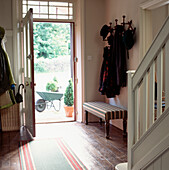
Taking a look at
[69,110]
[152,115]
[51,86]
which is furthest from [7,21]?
[152,115]

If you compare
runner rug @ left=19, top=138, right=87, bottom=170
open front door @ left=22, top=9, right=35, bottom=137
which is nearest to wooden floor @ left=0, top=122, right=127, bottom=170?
runner rug @ left=19, top=138, right=87, bottom=170

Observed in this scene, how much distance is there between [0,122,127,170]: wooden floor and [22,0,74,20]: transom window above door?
91.4 inches

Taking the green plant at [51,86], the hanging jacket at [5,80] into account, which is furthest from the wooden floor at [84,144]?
the green plant at [51,86]

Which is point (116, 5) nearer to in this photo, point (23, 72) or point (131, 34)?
point (131, 34)

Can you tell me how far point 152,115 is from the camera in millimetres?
2336

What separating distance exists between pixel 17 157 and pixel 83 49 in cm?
285

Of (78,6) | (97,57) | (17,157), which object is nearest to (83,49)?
(97,57)

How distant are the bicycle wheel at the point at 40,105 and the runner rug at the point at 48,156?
322 cm

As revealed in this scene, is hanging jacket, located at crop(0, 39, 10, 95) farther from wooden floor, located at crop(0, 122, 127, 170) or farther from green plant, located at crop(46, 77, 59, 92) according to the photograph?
green plant, located at crop(46, 77, 59, 92)

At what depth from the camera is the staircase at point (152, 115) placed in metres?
2.12

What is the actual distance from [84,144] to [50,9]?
3.03 m

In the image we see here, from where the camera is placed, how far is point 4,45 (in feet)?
16.8

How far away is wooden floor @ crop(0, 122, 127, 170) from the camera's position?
3522 millimetres

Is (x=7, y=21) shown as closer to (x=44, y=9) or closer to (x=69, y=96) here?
(x=44, y=9)
